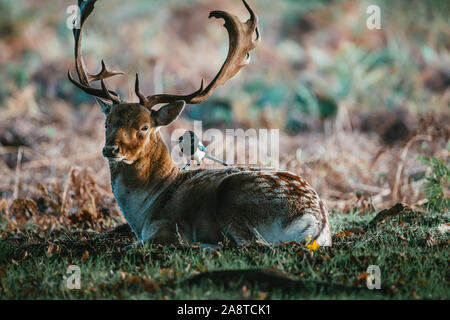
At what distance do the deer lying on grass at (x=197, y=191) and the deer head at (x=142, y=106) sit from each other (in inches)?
0.4

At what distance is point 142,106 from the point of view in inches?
262

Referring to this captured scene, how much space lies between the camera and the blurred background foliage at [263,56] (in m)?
18.0

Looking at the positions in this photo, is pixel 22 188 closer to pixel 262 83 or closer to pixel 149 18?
pixel 262 83

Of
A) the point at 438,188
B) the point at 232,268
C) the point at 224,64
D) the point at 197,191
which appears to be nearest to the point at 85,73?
the point at 224,64

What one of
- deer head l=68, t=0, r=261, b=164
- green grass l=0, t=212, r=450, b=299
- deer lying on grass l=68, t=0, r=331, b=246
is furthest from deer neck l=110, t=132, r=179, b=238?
green grass l=0, t=212, r=450, b=299

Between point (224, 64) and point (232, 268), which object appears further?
point (224, 64)

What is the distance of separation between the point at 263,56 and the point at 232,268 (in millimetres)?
20364

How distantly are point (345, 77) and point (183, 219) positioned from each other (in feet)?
42.2

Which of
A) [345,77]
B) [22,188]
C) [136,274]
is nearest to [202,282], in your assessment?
[136,274]

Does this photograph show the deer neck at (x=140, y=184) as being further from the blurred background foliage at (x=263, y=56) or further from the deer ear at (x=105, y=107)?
the blurred background foliage at (x=263, y=56)

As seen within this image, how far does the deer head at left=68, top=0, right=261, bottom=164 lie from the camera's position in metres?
6.34

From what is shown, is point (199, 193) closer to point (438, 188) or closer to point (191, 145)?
point (191, 145)

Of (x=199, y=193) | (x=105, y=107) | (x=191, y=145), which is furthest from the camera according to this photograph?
(x=191, y=145)

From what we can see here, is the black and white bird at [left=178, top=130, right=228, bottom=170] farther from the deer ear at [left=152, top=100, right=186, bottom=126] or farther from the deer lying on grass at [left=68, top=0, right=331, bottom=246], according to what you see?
the deer ear at [left=152, top=100, right=186, bottom=126]
